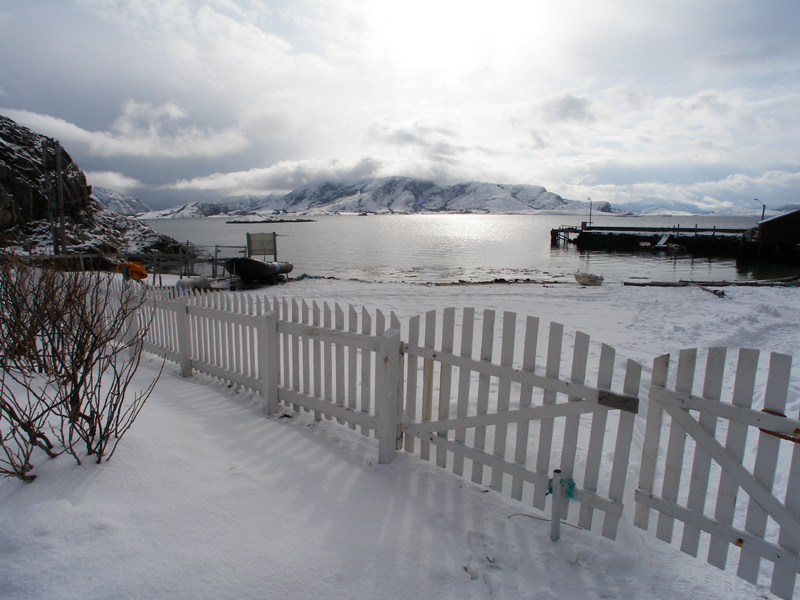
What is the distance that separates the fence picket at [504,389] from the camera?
3.13 meters

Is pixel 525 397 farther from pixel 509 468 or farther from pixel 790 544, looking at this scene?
pixel 790 544

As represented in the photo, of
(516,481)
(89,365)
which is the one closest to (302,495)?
(516,481)

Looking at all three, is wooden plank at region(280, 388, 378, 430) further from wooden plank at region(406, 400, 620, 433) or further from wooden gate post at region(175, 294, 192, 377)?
wooden gate post at region(175, 294, 192, 377)

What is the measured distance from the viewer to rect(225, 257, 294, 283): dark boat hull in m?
20.1

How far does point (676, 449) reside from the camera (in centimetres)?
257

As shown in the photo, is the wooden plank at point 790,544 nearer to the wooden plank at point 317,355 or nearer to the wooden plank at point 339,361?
the wooden plank at point 339,361

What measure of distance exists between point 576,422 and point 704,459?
73 cm

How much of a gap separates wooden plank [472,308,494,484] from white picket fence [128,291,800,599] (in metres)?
0.01

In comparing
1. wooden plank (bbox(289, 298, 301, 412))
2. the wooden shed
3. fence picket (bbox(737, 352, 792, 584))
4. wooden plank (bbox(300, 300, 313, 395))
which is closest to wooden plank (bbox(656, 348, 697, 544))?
fence picket (bbox(737, 352, 792, 584))

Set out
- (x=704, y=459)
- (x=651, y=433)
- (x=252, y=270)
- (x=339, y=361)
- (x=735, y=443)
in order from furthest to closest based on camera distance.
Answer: (x=252, y=270) → (x=339, y=361) → (x=651, y=433) → (x=704, y=459) → (x=735, y=443)

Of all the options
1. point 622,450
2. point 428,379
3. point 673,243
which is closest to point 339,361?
point 428,379

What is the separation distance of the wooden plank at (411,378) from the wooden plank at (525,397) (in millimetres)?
915

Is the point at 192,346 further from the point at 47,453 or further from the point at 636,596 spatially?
the point at 636,596

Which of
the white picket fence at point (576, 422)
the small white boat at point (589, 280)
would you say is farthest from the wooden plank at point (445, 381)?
the small white boat at point (589, 280)
